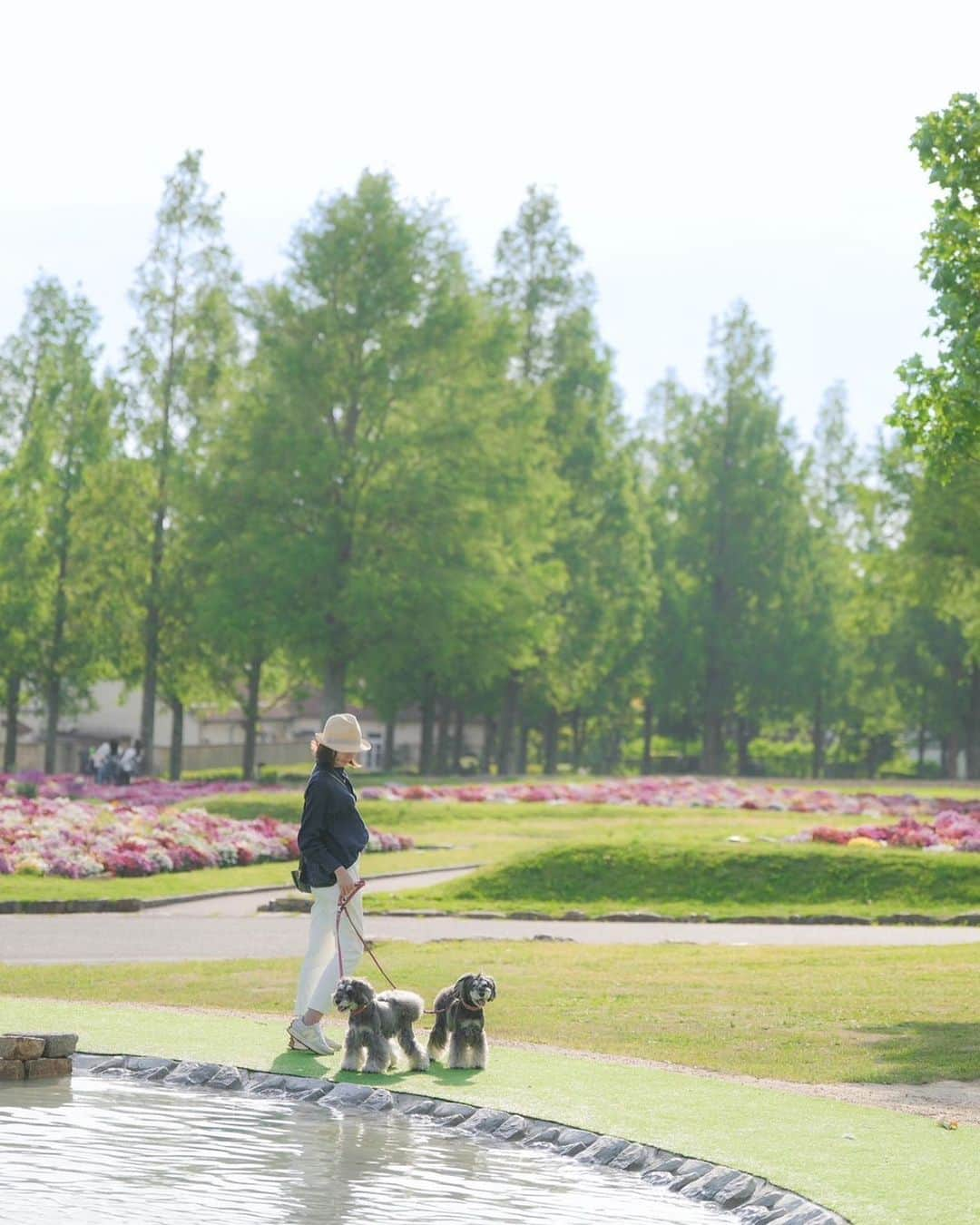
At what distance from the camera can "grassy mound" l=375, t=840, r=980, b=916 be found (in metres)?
24.3

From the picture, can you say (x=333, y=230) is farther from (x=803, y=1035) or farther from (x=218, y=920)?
(x=803, y=1035)

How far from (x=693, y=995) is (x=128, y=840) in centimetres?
1298

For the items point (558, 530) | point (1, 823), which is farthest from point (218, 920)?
point (558, 530)

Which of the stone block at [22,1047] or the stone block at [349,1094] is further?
the stone block at [22,1047]

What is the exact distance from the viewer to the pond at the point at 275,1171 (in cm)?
836

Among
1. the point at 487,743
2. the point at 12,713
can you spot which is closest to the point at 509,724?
the point at 487,743

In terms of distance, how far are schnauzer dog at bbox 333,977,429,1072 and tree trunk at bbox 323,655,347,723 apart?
129 feet

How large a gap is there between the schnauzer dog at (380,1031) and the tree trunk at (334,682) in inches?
1549

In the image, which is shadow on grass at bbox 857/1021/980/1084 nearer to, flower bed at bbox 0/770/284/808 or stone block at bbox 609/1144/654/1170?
stone block at bbox 609/1144/654/1170

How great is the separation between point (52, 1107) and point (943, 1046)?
6233mm

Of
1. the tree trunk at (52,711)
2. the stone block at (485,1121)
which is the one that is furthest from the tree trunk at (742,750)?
the stone block at (485,1121)

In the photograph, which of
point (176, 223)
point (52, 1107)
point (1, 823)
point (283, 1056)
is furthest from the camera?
point (176, 223)

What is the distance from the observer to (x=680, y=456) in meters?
76.6

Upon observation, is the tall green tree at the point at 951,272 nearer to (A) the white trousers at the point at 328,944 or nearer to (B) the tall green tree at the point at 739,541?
(A) the white trousers at the point at 328,944
